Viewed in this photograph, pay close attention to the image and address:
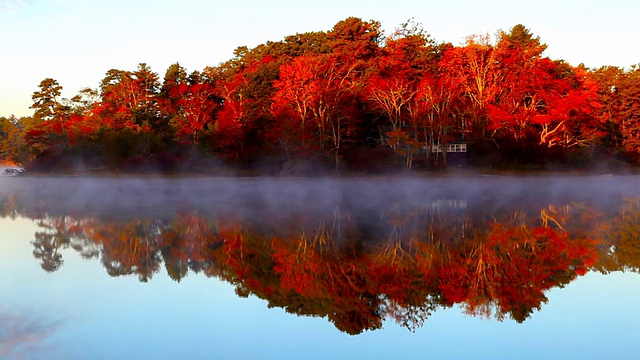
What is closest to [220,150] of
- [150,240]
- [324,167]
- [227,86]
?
[324,167]

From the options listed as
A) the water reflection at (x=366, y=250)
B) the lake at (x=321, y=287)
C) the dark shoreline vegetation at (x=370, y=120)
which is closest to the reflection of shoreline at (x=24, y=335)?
the lake at (x=321, y=287)

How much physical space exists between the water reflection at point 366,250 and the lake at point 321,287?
6 centimetres

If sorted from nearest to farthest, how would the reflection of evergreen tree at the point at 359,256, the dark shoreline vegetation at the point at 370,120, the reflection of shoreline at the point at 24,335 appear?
1. the reflection of shoreline at the point at 24,335
2. the reflection of evergreen tree at the point at 359,256
3. the dark shoreline vegetation at the point at 370,120

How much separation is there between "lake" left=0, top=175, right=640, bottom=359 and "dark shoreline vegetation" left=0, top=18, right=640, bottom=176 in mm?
31748

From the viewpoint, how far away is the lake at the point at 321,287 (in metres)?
6.90

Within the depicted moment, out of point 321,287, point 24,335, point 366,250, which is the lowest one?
point 366,250

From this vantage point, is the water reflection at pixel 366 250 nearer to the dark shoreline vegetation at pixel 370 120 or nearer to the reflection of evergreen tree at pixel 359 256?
the reflection of evergreen tree at pixel 359 256

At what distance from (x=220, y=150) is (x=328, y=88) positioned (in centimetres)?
1301

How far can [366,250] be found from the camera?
1309 cm

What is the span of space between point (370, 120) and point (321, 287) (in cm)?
4756

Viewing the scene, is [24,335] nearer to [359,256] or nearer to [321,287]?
[321,287]

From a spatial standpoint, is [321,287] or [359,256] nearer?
[321,287]

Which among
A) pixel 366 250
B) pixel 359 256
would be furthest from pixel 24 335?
pixel 366 250

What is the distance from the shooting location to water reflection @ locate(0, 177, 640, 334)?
902 centimetres
